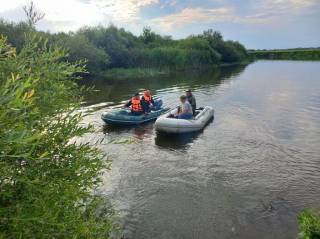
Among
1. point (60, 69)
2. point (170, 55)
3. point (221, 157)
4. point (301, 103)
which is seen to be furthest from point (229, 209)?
point (170, 55)

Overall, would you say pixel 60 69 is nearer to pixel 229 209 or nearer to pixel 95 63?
pixel 229 209

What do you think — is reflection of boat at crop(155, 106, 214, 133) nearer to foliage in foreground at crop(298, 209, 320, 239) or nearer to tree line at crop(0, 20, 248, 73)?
foliage in foreground at crop(298, 209, 320, 239)

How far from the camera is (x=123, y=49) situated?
173ft

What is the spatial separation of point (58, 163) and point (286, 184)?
9589 mm

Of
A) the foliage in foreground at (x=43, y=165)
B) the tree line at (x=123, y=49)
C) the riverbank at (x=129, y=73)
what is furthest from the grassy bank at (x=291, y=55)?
the foliage in foreground at (x=43, y=165)

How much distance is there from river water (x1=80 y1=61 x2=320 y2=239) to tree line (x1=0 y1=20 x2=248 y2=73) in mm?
15700

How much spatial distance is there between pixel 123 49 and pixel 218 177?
43.3 m

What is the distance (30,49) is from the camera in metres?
4.73

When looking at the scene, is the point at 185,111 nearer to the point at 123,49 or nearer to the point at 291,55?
the point at 123,49

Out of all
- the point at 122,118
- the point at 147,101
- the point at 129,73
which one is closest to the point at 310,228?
the point at 122,118

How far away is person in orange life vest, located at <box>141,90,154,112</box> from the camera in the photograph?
20183mm

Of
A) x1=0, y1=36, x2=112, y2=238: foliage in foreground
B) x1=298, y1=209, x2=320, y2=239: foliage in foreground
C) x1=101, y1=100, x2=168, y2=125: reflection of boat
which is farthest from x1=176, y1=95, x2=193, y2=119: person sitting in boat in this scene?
x1=0, y1=36, x2=112, y2=238: foliage in foreground

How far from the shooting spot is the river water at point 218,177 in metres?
9.34

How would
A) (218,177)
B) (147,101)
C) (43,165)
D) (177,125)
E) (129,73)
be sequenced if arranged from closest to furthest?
1. (43,165)
2. (218,177)
3. (177,125)
4. (147,101)
5. (129,73)
